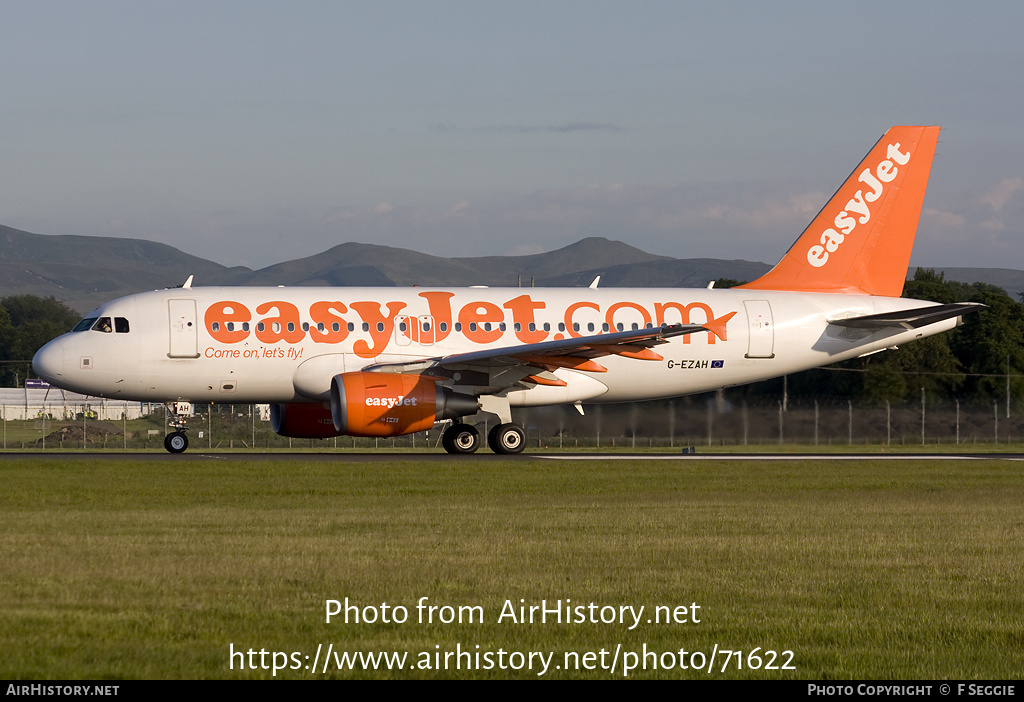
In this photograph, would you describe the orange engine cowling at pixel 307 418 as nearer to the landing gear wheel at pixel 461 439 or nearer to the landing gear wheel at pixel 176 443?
the landing gear wheel at pixel 176 443

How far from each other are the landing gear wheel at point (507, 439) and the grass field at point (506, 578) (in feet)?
33.5

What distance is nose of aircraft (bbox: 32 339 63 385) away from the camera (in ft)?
97.0

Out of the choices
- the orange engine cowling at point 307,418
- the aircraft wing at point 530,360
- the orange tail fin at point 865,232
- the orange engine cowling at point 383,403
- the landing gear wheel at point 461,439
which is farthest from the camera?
the orange tail fin at point 865,232

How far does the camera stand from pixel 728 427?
3569 centimetres

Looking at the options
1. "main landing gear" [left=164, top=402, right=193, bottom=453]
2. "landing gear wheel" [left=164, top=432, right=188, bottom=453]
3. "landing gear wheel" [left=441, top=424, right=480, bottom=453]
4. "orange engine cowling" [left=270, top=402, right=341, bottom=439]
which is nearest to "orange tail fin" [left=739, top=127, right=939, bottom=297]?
"landing gear wheel" [left=441, top=424, right=480, bottom=453]

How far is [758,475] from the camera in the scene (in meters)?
23.6

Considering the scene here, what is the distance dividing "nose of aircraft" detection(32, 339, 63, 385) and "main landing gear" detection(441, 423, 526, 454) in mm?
8898

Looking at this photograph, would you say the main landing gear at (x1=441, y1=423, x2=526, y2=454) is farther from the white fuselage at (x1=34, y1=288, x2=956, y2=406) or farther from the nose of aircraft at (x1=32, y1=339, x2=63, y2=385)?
the nose of aircraft at (x1=32, y1=339, x2=63, y2=385)

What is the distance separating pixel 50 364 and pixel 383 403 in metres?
A: 8.12

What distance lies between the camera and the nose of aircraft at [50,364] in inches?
1164

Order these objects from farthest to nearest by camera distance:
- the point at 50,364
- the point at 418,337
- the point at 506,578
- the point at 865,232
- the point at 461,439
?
the point at 865,232 → the point at 461,439 → the point at 418,337 → the point at 50,364 → the point at 506,578

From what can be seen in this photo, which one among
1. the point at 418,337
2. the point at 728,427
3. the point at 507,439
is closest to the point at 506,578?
the point at 507,439

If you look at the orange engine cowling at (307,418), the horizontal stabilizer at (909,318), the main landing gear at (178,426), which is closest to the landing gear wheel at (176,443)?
the main landing gear at (178,426)

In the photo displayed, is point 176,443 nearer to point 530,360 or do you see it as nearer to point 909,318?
point 530,360
